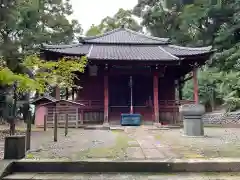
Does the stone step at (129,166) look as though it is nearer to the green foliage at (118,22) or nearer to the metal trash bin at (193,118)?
the metal trash bin at (193,118)

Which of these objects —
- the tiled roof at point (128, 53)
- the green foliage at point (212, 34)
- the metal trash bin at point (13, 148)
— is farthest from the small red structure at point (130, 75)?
the metal trash bin at point (13, 148)

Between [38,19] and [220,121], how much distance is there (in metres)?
16.6

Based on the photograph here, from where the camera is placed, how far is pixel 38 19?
2214 centimetres

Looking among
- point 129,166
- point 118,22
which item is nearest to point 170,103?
point 129,166

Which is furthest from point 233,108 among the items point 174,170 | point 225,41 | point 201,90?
point 174,170

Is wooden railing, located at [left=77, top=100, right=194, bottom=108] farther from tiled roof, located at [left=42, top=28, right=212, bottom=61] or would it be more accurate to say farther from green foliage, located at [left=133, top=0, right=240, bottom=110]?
green foliage, located at [left=133, top=0, right=240, bottom=110]

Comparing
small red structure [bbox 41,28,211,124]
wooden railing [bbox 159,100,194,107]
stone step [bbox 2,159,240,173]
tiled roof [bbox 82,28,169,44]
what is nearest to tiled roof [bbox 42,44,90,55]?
small red structure [bbox 41,28,211,124]

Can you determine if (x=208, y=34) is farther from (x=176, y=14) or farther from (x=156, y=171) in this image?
(x=156, y=171)

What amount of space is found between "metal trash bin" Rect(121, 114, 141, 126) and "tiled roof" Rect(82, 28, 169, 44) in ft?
21.2

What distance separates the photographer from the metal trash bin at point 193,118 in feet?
26.8

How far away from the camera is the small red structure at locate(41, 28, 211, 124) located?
1424cm

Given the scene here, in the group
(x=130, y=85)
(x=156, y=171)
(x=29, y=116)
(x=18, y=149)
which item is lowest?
(x=156, y=171)

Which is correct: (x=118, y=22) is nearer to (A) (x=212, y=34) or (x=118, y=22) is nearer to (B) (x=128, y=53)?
(A) (x=212, y=34)

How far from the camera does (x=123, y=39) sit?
18953mm
